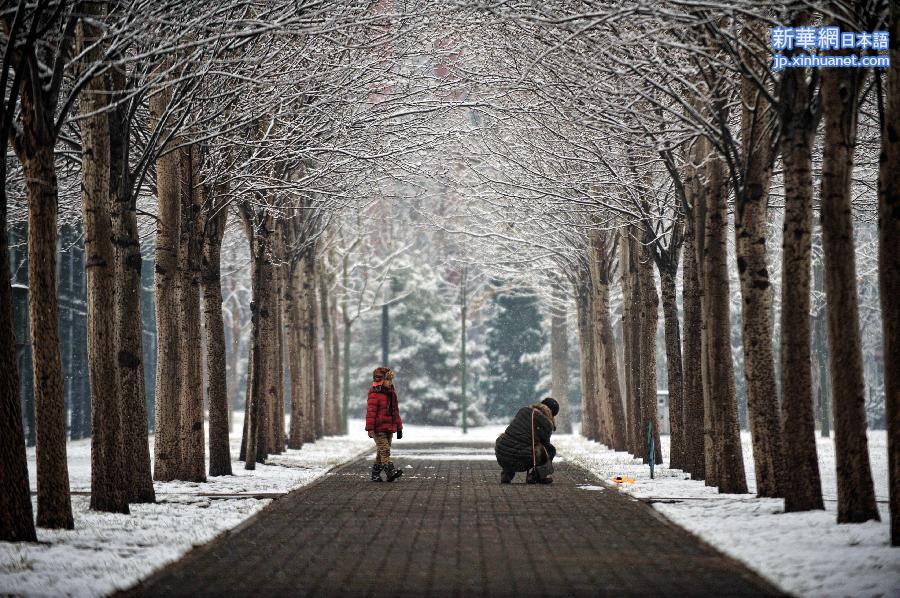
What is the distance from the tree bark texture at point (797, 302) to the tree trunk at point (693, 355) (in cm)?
549

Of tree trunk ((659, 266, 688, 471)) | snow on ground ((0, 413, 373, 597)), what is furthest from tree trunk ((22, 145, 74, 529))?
tree trunk ((659, 266, 688, 471))

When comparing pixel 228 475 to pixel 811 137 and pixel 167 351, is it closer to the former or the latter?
pixel 167 351

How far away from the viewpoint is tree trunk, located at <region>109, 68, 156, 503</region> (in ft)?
49.8

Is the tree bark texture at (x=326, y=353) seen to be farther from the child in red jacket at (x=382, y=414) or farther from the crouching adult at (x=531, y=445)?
the crouching adult at (x=531, y=445)

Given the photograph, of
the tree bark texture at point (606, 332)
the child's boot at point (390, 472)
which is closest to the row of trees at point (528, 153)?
the tree bark texture at point (606, 332)

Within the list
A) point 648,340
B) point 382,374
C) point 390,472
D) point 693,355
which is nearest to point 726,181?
point 693,355

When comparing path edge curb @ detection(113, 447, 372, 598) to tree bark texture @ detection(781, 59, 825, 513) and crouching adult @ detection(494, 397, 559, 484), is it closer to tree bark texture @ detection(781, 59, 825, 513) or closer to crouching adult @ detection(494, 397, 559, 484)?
crouching adult @ detection(494, 397, 559, 484)

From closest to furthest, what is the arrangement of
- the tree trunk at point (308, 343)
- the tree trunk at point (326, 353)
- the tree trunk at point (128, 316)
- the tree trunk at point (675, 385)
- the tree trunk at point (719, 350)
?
the tree trunk at point (128, 316), the tree trunk at point (719, 350), the tree trunk at point (675, 385), the tree trunk at point (308, 343), the tree trunk at point (326, 353)

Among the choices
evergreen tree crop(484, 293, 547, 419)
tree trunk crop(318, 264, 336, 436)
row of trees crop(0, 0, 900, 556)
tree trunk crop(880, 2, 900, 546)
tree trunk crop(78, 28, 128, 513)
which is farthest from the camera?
evergreen tree crop(484, 293, 547, 419)

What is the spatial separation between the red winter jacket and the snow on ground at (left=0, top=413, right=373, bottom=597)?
1.43 meters

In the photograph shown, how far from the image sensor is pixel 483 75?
67.9 ft

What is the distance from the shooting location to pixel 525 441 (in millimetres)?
20141

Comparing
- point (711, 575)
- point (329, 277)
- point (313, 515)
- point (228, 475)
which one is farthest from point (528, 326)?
point (711, 575)

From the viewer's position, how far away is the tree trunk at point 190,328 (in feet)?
64.2
